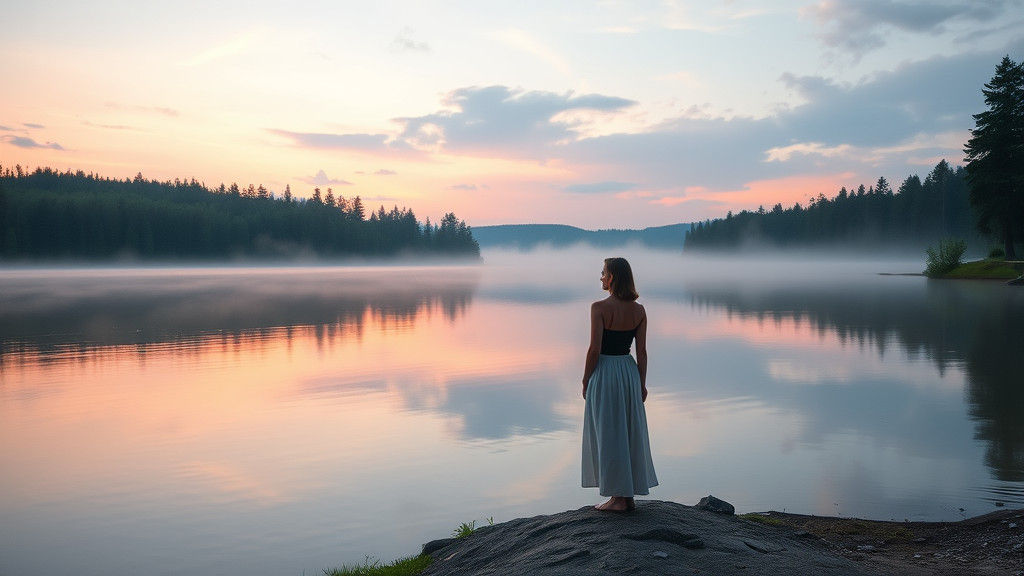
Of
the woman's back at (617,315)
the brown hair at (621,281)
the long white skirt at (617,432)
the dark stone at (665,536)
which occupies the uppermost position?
the brown hair at (621,281)

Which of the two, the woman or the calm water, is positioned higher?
the woman

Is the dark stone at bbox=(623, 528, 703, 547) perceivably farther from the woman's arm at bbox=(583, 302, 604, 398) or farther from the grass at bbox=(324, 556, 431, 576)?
the grass at bbox=(324, 556, 431, 576)

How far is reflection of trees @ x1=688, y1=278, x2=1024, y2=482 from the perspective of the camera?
580 inches

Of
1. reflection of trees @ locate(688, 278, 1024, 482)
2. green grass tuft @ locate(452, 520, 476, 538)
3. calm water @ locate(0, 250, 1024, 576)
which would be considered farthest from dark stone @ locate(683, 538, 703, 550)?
reflection of trees @ locate(688, 278, 1024, 482)

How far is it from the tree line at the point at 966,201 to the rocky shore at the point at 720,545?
2880 inches

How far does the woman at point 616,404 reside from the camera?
794cm

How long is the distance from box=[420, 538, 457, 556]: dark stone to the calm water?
0.63 metres

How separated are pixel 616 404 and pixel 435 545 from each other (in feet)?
9.57

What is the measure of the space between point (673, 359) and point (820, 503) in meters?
15.0

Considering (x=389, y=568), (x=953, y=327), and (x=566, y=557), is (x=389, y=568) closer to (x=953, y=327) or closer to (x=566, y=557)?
(x=566, y=557)

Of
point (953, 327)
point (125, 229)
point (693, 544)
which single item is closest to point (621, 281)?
point (693, 544)

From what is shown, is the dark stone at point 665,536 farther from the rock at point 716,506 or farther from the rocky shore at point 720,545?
the rock at point 716,506

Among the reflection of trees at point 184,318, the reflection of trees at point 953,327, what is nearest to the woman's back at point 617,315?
the reflection of trees at point 953,327

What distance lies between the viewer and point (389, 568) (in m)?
8.29
